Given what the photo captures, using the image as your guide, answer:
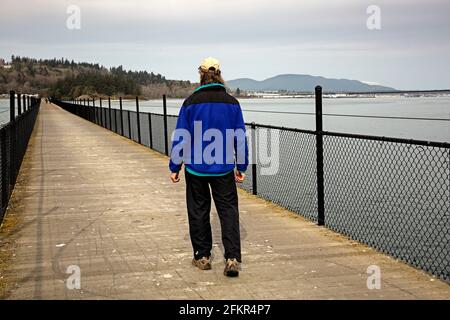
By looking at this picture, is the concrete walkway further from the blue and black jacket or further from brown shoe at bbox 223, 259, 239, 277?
the blue and black jacket

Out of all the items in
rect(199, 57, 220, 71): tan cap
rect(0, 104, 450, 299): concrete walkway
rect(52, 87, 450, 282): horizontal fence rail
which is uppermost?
rect(199, 57, 220, 71): tan cap

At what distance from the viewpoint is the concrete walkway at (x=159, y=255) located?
464 centimetres

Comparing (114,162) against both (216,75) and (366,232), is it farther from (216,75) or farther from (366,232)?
(216,75)

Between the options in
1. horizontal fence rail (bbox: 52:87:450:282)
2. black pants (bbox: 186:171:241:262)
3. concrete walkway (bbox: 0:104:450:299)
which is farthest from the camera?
horizontal fence rail (bbox: 52:87:450:282)

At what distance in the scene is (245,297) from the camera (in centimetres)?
446

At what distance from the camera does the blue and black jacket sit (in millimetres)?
4934

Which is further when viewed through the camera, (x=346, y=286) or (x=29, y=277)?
(x=29, y=277)

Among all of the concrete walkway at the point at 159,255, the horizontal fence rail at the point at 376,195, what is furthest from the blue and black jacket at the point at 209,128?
the horizontal fence rail at the point at 376,195

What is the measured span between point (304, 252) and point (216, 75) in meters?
2.10

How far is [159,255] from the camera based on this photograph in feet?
18.8

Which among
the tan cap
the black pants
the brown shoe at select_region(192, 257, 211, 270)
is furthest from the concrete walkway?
the tan cap

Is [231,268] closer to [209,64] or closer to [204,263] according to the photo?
[204,263]

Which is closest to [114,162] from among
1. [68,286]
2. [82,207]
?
[82,207]

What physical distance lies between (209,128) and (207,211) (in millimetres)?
815
